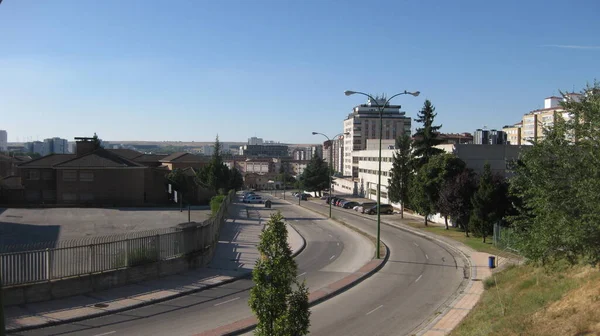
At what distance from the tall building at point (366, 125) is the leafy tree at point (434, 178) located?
11050 cm

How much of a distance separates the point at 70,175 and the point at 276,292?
165 feet

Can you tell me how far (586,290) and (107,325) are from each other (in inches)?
569

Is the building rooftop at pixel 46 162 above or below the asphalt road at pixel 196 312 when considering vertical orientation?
above

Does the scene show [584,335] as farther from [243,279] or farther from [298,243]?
[298,243]

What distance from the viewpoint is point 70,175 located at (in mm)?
54219

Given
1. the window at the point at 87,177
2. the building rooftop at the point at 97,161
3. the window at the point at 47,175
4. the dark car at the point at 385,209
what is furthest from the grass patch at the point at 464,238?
the window at the point at 47,175

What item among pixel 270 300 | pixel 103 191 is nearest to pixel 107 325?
pixel 270 300

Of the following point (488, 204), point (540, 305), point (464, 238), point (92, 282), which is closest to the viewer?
point (540, 305)

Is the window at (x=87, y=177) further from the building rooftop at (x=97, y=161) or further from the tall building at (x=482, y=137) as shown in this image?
the tall building at (x=482, y=137)

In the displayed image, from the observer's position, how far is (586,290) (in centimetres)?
1499

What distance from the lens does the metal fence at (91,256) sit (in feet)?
56.0

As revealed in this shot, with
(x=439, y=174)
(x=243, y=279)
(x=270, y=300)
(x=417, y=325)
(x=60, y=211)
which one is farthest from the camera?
(x=60, y=211)

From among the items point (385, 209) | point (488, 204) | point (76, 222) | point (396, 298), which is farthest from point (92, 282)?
point (385, 209)

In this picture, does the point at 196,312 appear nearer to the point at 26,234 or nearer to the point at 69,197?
the point at 26,234
